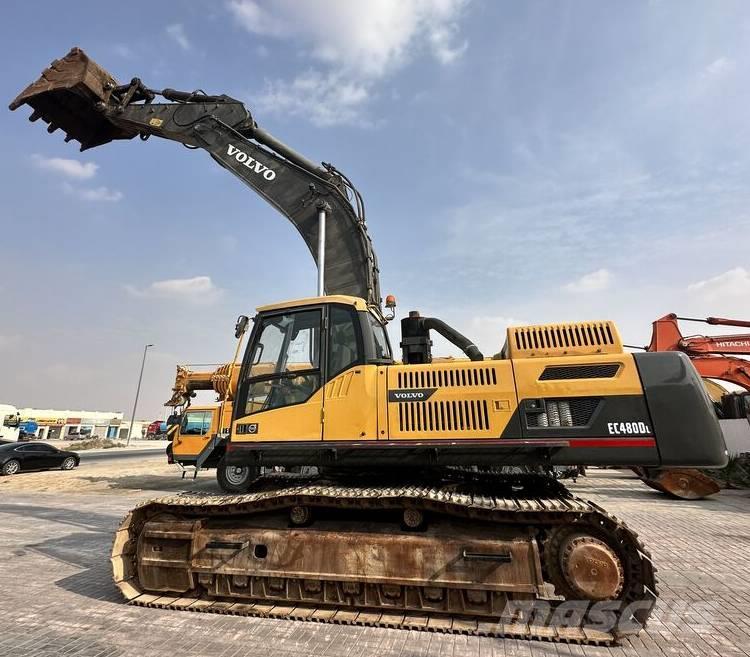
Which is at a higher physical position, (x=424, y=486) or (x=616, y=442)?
(x=616, y=442)

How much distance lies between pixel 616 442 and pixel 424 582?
2202 mm

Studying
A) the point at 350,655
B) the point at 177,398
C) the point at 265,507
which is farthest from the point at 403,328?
the point at 177,398

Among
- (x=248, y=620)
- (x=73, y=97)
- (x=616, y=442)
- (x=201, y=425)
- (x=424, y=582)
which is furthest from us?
(x=201, y=425)

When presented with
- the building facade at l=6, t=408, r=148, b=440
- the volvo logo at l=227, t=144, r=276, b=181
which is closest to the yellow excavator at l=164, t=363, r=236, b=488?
the volvo logo at l=227, t=144, r=276, b=181

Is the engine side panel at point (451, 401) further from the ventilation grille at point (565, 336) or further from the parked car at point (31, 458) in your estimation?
the parked car at point (31, 458)

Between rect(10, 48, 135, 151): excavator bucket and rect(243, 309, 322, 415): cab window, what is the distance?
7287 mm

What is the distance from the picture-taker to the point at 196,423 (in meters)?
14.0

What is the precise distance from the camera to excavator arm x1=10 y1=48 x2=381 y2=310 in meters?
6.87

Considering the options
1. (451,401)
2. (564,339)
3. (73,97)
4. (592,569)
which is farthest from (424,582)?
(73,97)

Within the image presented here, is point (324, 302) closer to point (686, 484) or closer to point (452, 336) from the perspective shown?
point (452, 336)

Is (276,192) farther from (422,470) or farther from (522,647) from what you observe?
(522,647)

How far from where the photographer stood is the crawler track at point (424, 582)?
357 centimetres

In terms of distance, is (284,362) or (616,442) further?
(284,362)

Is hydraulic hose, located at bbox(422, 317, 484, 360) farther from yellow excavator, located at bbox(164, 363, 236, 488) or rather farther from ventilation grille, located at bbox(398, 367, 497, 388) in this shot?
yellow excavator, located at bbox(164, 363, 236, 488)
